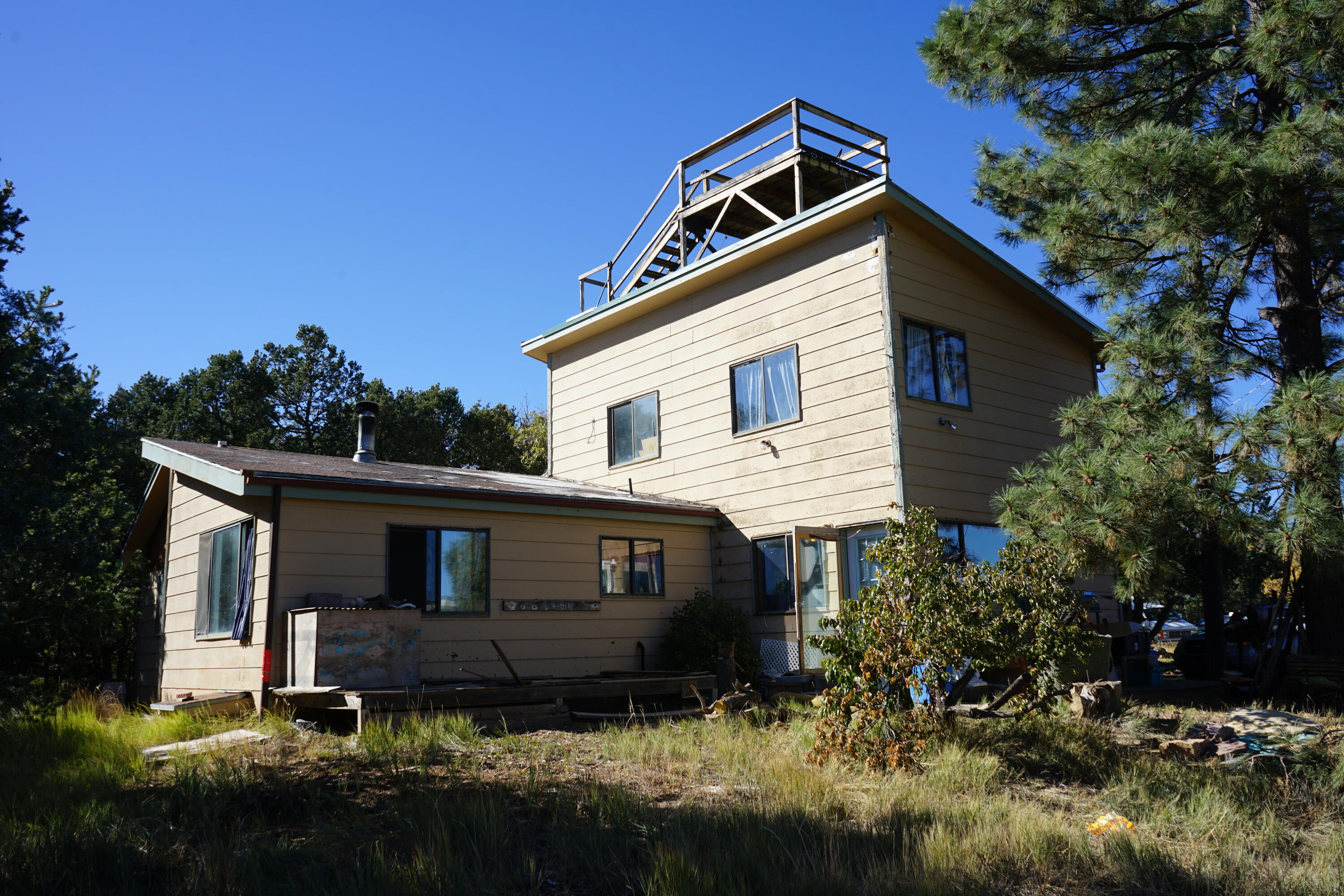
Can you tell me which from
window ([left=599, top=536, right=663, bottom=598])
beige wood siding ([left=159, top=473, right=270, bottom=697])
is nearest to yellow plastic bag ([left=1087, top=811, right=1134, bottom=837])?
window ([left=599, top=536, right=663, bottom=598])

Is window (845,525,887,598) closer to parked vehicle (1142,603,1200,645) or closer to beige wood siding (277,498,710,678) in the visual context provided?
beige wood siding (277,498,710,678)

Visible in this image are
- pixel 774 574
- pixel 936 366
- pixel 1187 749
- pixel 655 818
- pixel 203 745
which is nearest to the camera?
pixel 655 818

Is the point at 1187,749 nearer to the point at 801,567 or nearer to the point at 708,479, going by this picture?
the point at 801,567

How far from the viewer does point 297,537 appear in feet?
37.1

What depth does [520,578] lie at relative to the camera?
517 inches

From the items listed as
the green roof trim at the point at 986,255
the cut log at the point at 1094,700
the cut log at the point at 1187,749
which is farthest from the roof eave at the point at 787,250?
the cut log at the point at 1187,749

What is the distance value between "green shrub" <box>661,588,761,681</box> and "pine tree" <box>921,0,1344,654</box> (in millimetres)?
6376

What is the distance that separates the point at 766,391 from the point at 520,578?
15.1 feet

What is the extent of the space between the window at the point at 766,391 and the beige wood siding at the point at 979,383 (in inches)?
70.5

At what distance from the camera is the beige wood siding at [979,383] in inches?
519

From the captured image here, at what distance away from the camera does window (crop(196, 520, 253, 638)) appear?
466 inches

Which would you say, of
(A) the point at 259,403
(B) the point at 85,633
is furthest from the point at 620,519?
(A) the point at 259,403

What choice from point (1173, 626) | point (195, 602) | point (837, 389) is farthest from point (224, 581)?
point (1173, 626)

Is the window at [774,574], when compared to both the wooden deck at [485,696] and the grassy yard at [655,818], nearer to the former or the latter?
the wooden deck at [485,696]
